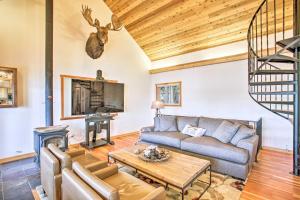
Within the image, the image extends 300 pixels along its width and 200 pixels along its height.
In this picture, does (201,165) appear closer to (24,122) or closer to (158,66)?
(24,122)

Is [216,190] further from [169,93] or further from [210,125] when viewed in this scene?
[169,93]

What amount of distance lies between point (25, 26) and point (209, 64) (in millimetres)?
4786

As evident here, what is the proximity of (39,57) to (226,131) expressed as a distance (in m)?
4.42

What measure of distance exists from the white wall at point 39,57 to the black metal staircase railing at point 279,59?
12.5 ft

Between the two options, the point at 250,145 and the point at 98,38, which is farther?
the point at 98,38

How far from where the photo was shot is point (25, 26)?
355 centimetres

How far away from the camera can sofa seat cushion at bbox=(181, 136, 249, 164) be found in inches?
103

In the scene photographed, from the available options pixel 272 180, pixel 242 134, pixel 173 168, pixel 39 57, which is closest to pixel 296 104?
pixel 242 134

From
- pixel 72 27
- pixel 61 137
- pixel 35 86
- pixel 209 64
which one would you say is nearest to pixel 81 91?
pixel 35 86

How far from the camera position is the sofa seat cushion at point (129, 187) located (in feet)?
5.19

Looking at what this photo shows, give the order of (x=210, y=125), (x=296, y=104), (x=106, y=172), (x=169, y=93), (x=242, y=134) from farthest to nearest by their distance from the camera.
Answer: (x=169, y=93) → (x=210, y=125) → (x=242, y=134) → (x=296, y=104) → (x=106, y=172)

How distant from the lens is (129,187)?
5.64 feet

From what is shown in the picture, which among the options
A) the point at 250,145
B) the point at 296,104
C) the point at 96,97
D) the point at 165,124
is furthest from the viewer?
the point at 96,97

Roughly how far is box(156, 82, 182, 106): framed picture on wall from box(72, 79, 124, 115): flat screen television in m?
1.66
